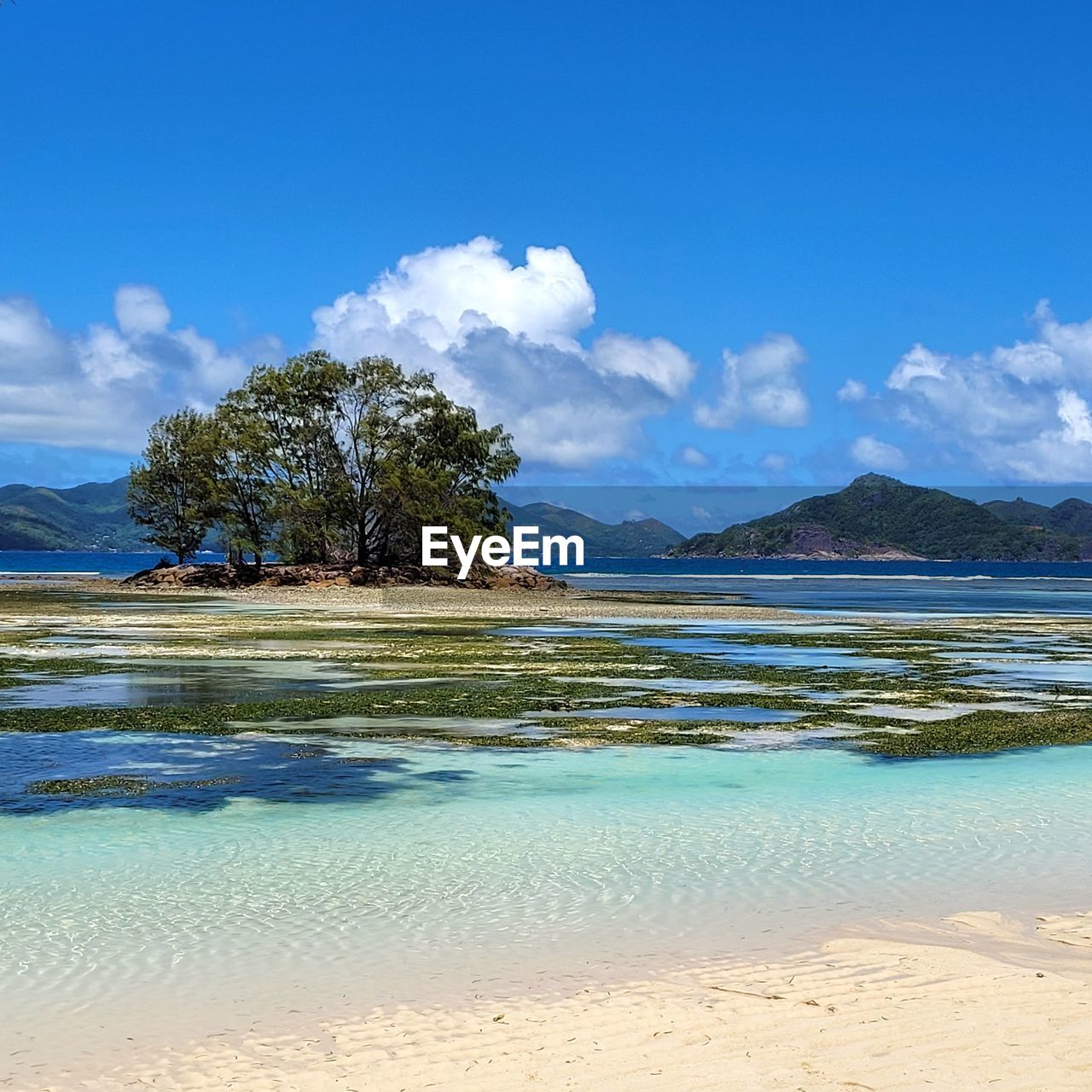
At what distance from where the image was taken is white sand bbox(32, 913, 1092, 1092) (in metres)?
7.11

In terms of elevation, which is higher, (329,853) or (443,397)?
(443,397)

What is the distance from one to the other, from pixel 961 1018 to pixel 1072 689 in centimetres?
2176

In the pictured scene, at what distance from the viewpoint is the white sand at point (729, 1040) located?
23.3 ft

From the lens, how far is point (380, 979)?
351 inches

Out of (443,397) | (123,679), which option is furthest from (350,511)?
(123,679)

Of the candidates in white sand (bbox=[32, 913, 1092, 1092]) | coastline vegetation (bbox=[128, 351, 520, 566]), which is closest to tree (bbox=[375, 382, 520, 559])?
coastline vegetation (bbox=[128, 351, 520, 566])

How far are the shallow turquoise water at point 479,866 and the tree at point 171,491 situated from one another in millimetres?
86194

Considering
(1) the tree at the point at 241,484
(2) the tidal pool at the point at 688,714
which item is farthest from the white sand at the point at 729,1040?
(1) the tree at the point at 241,484

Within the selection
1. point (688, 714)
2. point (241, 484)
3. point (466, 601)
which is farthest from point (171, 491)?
point (688, 714)

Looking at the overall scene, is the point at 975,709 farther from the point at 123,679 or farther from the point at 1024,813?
the point at 123,679

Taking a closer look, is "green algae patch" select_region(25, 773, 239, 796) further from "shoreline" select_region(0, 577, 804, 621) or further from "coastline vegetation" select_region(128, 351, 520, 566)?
"coastline vegetation" select_region(128, 351, 520, 566)

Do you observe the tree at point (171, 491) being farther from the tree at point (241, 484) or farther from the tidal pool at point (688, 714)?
the tidal pool at point (688, 714)

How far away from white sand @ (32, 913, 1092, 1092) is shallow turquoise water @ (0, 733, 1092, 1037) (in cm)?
70

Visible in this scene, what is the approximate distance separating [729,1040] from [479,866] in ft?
16.2
